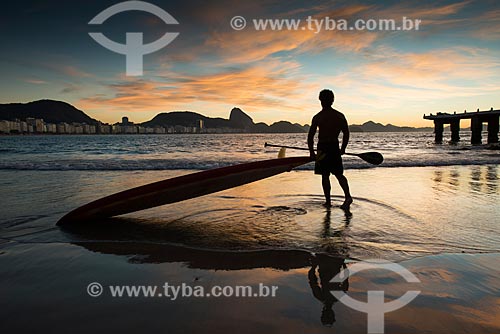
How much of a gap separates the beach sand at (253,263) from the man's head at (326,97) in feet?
5.52

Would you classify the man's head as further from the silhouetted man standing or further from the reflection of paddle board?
the reflection of paddle board

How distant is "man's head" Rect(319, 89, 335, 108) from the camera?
16.5ft

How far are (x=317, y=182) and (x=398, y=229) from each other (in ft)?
13.3

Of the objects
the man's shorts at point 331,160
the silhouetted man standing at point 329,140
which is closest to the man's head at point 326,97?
the silhouetted man standing at point 329,140

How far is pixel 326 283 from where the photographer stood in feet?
7.96

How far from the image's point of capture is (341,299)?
2.18 m

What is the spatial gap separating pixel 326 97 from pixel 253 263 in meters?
3.21

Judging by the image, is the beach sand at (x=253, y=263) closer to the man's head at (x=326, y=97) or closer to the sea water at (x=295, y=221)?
the sea water at (x=295, y=221)

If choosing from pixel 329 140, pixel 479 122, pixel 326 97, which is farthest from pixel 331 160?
pixel 479 122

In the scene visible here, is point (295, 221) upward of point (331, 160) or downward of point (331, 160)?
downward

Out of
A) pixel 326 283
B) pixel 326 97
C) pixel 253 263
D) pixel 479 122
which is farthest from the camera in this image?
pixel 479 122

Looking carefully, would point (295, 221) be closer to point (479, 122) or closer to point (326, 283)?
point (326, 283)

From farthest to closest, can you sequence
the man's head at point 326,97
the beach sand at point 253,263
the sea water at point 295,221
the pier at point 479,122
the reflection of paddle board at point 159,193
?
the pier at point 479,122, the man's head at point 326,97, the reflection of paddle board at point 159,193, the sea water at point 295,221, the beach sand at point 253,263

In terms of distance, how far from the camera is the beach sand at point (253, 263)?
1945mm
